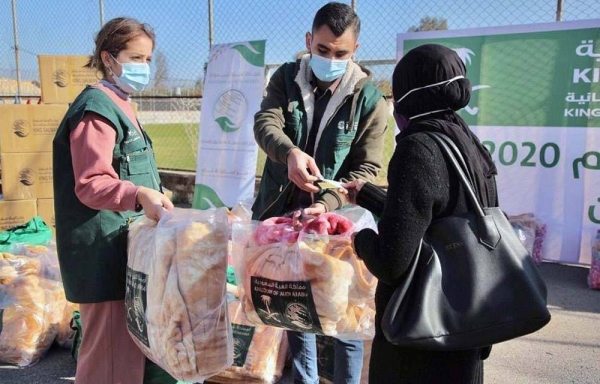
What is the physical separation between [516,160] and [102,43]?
422 cm

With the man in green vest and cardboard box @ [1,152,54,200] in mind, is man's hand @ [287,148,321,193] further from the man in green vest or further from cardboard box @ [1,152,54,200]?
cardboard box @ [1,152,54,200]

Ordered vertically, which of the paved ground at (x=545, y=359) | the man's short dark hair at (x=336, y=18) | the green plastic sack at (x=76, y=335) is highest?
the man's short dark hair at (x=336, y=18)

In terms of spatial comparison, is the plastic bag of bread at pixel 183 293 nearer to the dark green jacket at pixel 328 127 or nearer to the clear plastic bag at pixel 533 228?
the dark green jacket at pixel 328 127

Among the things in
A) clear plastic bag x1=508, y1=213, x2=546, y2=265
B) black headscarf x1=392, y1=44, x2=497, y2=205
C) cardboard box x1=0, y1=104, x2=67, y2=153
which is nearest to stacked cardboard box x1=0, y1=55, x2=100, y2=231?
cardboard box x1=0, y1=104, x2=67, y2=153

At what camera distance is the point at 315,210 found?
1995 millimetres

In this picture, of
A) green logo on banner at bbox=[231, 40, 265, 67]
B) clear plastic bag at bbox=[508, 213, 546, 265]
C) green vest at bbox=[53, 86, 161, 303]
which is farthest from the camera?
green logo on banner at bbox=[231, 40, 265, 67]

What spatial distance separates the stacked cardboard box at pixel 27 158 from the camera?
5.43m

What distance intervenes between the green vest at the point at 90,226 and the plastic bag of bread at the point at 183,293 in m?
0.20

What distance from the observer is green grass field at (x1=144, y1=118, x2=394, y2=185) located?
753 cm

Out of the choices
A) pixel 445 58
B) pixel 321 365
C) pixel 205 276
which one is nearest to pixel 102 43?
pixel 205 276

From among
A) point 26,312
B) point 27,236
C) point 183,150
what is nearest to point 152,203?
point 26,312

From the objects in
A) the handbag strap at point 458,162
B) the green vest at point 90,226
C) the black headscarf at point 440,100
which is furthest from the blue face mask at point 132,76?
the handbag strap at point 458,162

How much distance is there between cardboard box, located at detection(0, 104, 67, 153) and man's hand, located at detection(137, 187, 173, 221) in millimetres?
4324

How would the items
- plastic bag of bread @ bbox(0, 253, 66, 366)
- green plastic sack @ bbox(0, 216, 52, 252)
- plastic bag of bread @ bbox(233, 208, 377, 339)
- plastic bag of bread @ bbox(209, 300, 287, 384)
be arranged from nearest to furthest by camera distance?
1. plastic bag of bread @ bbox(233, 208, 377, 339)
2. plastic bag of bread @ bbox(209, 300, 287, 384)
3. plastic bag of bread @ bbox(0, 253, 66, 366)
4. green plastic sack @ bbox(0, 216, 52, 252)
